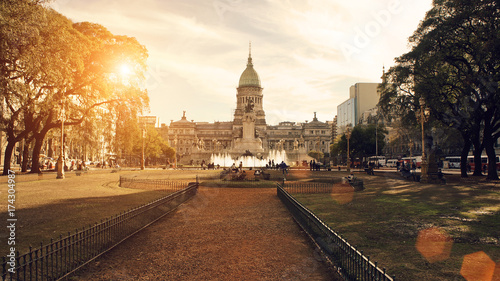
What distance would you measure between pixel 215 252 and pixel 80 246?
326cm

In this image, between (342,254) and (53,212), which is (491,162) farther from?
(53,212)

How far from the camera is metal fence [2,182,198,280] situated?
642cm

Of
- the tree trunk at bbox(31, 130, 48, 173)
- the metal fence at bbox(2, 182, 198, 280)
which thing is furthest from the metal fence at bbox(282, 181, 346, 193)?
the tree trunk at bbox(31, 130, 48, 173)

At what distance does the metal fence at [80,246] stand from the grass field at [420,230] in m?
6.30

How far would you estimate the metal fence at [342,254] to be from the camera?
5.82 metres

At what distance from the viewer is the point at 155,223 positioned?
13.1m

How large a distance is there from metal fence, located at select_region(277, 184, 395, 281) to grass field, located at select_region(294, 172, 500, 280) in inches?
33.9

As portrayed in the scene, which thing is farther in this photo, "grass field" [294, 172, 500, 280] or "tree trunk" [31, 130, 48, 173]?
"tree trunk" [31, 130, 48, 173]

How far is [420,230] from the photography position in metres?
11.0

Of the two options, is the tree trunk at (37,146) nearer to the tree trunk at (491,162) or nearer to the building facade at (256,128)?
the tree trunk at (491,162)

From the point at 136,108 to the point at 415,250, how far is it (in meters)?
31.8

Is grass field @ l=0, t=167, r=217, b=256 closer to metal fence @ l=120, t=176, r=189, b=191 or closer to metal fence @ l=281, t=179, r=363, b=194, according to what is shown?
metal fence @ l=120, t=176, r=189, b=191

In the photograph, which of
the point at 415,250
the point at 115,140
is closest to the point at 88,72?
the point at 115,140

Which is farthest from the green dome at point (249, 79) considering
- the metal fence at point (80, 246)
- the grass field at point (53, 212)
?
the metal fence at point (80, 246)
